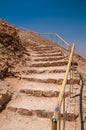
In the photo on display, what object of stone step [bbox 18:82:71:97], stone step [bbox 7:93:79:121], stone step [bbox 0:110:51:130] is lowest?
stone step [bbox 0:110:51:130]

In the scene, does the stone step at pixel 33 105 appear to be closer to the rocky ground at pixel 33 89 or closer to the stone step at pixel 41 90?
the rocky ground at pixel 33 89

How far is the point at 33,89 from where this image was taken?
17.2 feet

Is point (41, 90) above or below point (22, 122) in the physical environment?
Answer: above

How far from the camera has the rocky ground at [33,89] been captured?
162 inches

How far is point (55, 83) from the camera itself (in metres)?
5.53

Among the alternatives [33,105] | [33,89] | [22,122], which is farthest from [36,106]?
[33,89]

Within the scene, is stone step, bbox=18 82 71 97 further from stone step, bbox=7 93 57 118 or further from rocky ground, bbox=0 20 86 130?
stone step, bbox=7 93 57 118

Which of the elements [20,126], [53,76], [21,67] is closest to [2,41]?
[21,67]

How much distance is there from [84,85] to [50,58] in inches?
92.9

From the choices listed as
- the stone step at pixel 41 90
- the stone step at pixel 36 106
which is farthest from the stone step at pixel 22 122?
the stone step at pixel 41 90

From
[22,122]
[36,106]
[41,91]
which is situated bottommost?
[22,122]

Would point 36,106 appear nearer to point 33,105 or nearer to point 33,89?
point 33,105

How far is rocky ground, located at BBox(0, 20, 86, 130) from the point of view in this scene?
411 centimetres

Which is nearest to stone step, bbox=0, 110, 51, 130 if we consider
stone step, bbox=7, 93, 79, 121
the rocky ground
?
the rocky ground
